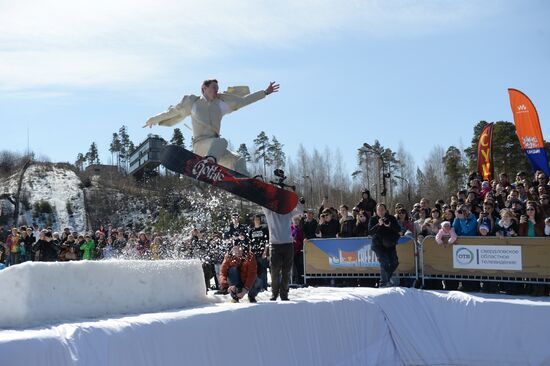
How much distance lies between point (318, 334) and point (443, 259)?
3.49m

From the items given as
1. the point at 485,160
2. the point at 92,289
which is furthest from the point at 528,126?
the point at 92,289

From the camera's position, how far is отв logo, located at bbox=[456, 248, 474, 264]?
1051 centimetres

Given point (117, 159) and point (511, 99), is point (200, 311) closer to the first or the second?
point (511, 99)

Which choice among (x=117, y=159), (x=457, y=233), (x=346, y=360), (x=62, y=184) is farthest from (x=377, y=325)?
(x=117, y=159)

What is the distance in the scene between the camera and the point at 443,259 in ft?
35.2

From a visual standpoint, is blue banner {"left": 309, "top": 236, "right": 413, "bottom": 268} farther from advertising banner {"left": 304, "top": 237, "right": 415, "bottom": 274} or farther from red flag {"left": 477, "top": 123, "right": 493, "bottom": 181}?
red flag {"left": 477, "top": 123, "right": 493, "bottom": 181}

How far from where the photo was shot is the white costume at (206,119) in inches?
357

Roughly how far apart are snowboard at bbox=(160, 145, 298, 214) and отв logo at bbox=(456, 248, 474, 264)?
143 inches

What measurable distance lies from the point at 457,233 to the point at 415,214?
1.91m

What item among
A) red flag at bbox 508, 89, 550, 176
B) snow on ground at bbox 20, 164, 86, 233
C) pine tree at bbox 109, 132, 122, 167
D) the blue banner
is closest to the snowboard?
the blue banner

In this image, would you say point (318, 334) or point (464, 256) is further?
point (464, 256)

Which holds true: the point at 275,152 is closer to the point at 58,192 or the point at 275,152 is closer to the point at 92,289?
the point at 58,192

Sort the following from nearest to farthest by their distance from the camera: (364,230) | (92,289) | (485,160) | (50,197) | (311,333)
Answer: (92,289) → (311,333) → (364,230) → (485,160) → (50,197)

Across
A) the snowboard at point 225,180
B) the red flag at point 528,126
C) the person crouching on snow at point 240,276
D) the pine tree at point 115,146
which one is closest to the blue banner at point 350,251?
the person crouching on snow at point 240,276
